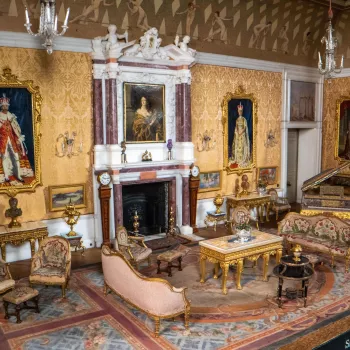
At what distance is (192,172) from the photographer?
11.5 m

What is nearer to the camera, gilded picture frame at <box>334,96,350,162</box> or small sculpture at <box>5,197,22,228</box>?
small sculpture at <box>5,197,22,228</box>

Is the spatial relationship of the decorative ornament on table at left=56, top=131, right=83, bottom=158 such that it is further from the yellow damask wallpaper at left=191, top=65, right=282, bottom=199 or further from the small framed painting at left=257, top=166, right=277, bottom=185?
the small framed painting at left=257, top=166, right=277, bottom=185

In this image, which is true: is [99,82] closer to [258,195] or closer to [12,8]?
[12,8]

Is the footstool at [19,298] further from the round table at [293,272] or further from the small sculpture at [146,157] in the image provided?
the small sculpture at [146,157]

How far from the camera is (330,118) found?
48.5 ft

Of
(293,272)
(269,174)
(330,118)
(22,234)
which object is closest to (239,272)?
(293,272)

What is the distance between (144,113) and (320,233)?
16.4 feet

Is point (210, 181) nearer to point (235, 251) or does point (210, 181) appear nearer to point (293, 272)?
point (235, 251)

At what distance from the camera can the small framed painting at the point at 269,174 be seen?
1357 cm

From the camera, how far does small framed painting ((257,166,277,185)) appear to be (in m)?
13.6

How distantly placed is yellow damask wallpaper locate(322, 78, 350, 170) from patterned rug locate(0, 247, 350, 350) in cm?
732

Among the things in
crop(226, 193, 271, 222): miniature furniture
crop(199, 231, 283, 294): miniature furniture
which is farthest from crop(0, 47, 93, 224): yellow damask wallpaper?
crop(226, 193, 271, 222): miniature furniture

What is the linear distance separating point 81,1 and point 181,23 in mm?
2783

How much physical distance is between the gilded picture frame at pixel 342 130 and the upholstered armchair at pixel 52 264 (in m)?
10.2
